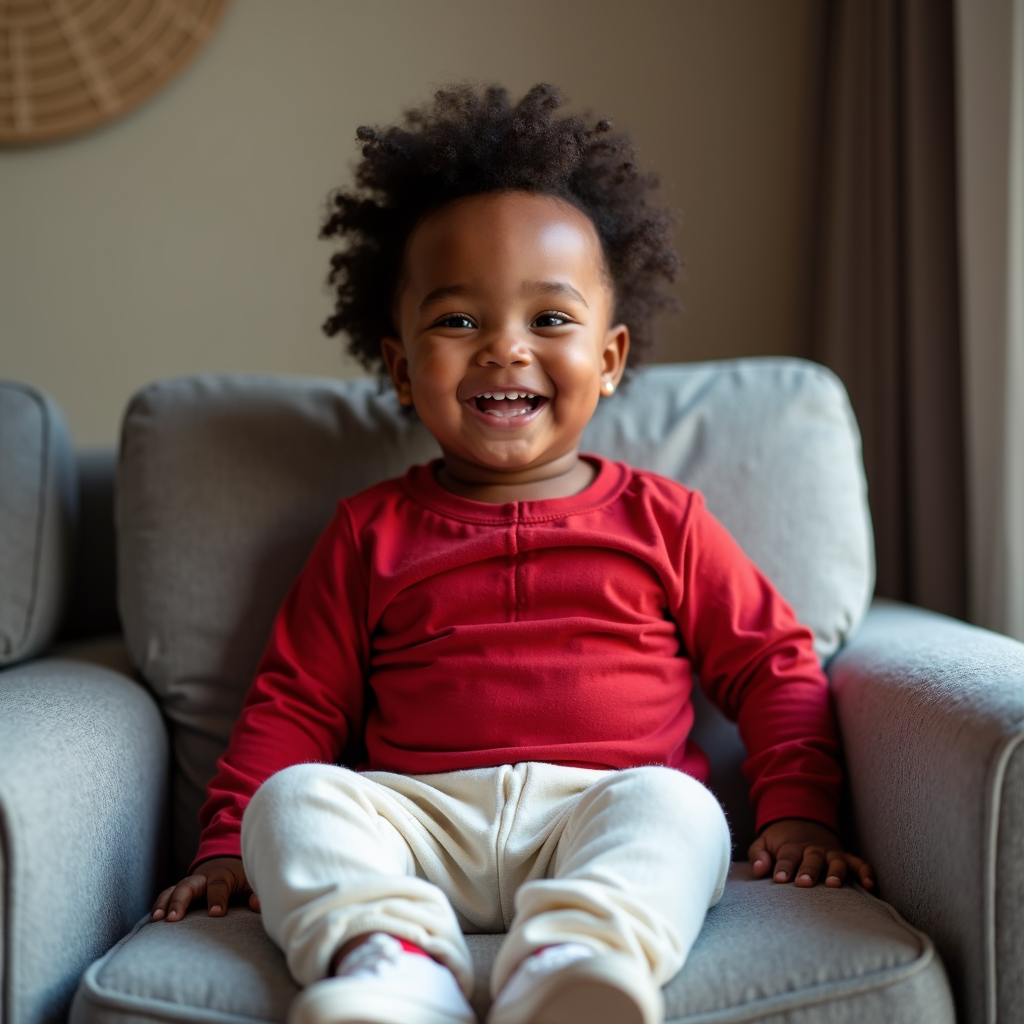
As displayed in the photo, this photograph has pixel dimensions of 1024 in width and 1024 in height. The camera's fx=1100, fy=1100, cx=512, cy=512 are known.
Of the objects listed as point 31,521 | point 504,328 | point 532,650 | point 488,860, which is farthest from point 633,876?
point 31,521

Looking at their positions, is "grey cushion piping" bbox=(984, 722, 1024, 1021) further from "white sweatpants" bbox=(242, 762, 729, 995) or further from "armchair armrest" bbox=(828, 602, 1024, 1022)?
"white sweatpants" bbox=(242, 762, 729, 995)

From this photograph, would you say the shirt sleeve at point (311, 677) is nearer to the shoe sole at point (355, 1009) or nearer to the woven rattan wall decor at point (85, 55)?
the shoe sole at point (355, 1009)

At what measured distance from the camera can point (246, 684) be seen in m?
1.27

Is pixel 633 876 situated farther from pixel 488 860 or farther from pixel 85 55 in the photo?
pixel 85 55

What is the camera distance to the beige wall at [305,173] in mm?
1856

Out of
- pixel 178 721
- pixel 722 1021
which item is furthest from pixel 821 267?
pixel 722 1021

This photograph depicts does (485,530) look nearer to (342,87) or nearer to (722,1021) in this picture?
(722,1021)

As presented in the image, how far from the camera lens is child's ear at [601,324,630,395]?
1.29 meters

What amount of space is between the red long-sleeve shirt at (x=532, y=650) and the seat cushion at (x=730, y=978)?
209 mm

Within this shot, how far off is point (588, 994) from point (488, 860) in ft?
0.90

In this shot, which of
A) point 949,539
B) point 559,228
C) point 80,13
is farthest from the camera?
point 80,13

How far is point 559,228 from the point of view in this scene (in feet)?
3.86

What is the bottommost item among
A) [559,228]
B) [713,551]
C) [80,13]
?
[713,551]

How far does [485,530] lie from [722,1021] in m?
0.56
